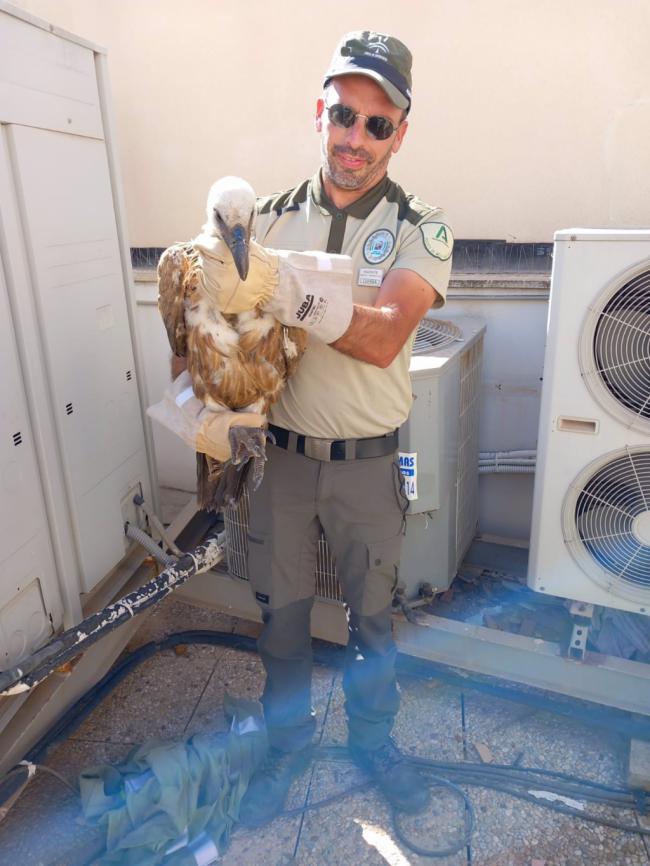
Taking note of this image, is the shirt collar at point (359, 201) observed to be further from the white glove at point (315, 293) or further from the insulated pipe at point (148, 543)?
the insulated pipe at point (148, 543)

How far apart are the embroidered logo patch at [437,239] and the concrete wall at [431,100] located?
1244mm

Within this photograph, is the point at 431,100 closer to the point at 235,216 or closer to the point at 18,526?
the point at 235,216

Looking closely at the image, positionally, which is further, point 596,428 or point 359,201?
point 596,428

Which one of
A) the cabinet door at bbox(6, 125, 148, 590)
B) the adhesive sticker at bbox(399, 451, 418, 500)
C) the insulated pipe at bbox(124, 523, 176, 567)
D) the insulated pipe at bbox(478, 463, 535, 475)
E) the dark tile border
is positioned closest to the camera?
the cabinet door at bbox(6, 125, 148, 590)

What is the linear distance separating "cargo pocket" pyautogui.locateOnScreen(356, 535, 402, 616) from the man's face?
1.01m

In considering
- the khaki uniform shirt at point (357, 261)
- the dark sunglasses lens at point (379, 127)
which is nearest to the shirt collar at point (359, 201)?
the khaki uniform shirt at point (357, 261)

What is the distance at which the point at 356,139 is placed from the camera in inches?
66.7

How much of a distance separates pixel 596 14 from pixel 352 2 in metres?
0.98

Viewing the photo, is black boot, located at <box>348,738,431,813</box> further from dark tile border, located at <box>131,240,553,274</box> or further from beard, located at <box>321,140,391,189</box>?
dark tile border, located at <box>131,240,553,274</box>

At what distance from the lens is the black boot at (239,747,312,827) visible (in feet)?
6.37

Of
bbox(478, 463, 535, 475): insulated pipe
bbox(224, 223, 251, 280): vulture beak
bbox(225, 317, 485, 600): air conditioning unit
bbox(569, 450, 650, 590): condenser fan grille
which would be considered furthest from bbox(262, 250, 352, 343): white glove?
bbox(478, 463, 535, 475): insulated pipe

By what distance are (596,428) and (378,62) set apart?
1.16 meters

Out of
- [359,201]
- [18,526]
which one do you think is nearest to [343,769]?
[18,526]

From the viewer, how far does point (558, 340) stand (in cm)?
192
